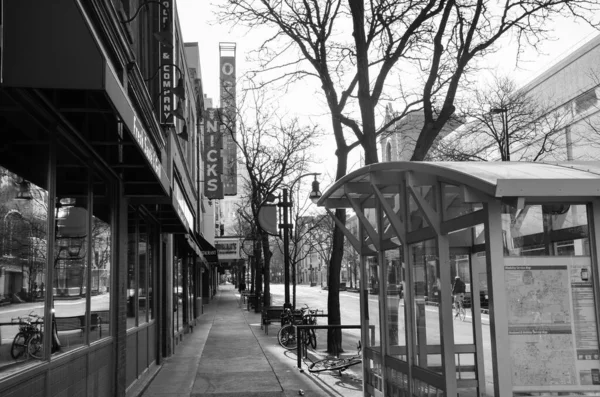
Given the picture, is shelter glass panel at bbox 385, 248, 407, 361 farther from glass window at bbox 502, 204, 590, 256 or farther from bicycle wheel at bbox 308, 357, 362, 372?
bicycle wheel at bbox 308, 357, 362, 372

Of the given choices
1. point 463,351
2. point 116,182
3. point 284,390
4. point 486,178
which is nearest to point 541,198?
point 486,178

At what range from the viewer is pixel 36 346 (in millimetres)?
5289

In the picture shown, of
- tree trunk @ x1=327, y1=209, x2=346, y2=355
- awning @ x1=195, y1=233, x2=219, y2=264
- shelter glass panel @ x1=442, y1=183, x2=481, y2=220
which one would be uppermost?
awning @ x1=195, y1=233, x2=219, y2=264

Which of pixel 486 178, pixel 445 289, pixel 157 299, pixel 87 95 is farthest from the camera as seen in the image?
pixel 157 299

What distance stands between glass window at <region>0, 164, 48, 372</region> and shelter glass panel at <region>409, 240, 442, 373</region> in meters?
3.55

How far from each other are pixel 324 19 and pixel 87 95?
33.7ft

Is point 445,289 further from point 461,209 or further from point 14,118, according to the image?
point 14,118

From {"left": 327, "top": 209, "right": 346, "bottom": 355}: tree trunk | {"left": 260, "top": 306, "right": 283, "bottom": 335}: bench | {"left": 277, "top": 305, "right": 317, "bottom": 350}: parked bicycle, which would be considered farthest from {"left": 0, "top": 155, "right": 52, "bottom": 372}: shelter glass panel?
{"left": 260, "top": 306, "right": 283, "bottom": 335}: bench

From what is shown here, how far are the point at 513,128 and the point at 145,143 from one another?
2665 cm

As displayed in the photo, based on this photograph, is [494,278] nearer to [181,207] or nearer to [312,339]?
[181,207]

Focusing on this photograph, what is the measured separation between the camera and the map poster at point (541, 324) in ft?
16.0

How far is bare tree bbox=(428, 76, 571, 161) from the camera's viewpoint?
2433 centimetres

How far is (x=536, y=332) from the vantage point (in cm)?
493

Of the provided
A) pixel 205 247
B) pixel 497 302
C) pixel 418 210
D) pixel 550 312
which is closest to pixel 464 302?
pixel 418 210
